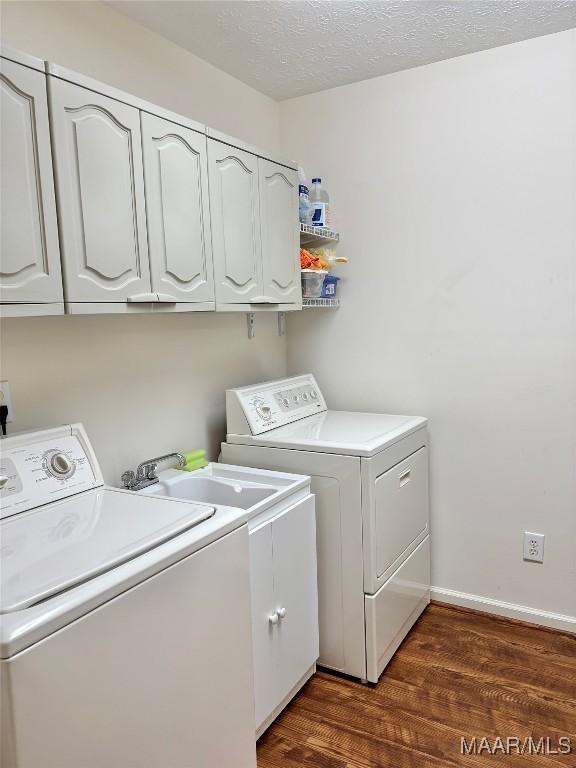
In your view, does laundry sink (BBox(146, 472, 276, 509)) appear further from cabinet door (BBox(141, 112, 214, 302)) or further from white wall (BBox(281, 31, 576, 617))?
white wall (BBox(281, 31, 576, 617))

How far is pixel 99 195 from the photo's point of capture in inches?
58.9

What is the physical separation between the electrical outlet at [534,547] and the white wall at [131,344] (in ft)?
4.58

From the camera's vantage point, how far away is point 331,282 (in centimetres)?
268

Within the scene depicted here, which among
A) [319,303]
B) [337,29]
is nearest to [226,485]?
[319,303]

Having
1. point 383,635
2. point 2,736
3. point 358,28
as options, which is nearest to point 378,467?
point 383,635

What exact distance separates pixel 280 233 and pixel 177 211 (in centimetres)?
62

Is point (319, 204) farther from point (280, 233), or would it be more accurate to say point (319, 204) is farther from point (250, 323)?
point (250, 323)

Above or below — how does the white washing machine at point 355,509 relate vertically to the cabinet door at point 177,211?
below

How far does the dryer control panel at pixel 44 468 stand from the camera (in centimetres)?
146

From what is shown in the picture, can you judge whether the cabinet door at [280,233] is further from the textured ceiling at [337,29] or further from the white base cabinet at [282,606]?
the white base cabinet at [282,606]

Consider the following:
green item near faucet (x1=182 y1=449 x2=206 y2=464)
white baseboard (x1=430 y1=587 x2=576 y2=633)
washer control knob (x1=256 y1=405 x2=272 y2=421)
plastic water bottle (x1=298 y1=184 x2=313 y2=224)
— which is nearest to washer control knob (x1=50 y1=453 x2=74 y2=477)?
green item near faucet (x1=182 y1=449 x2=206 y2=464)

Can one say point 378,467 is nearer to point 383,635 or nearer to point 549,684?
point 383,635

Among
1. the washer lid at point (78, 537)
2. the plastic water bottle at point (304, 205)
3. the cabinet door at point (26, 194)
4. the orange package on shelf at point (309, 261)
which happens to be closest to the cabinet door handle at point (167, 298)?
the cabinet door at point (26, 194)

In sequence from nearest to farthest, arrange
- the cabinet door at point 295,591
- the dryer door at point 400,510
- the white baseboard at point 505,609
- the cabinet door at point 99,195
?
the cabinet door at point 99,195 → the cabinet door at point 295,591 → the dryer door at point 400,510 → the white baseboard at point 505,609
